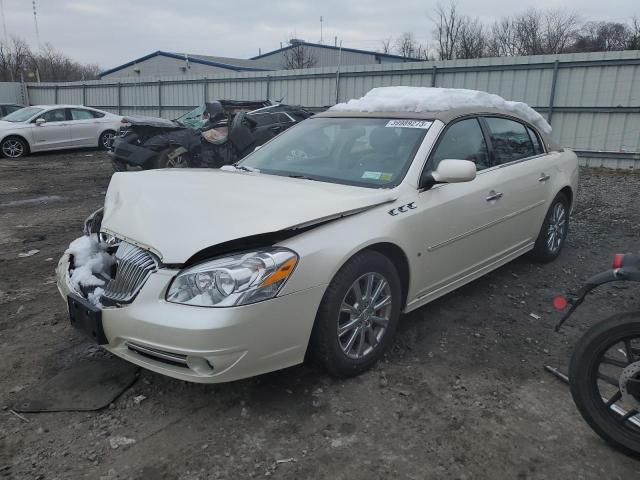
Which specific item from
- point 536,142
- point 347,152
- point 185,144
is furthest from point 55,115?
point 536,142

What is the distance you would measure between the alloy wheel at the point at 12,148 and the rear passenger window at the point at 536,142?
1351cm

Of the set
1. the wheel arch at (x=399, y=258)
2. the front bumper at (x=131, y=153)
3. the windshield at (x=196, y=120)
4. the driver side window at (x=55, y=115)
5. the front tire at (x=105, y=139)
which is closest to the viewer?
the wheel arch at (x=399, y=258)

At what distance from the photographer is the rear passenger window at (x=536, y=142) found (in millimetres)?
5020

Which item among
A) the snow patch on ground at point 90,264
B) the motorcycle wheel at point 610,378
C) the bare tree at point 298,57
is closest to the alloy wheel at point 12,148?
the snow patch on ground at point 90,264

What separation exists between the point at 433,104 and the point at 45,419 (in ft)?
10.8

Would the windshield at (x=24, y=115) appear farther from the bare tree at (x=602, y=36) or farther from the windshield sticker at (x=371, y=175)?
the bare tree at (x=602, y=36)

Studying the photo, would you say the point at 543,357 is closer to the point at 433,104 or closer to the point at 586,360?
the point at 586,360

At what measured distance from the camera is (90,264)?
303 cm

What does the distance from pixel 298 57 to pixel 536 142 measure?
33107 mm

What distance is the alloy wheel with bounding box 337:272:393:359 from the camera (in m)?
3.03

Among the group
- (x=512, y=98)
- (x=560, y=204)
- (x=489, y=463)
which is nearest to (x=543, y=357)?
(x=489, y=463)

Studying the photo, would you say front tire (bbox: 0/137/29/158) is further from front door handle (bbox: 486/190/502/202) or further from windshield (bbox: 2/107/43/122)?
front door handle (bbox: 486/190/502/202)

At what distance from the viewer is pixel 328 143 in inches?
159

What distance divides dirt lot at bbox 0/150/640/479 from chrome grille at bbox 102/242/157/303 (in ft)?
2.04
